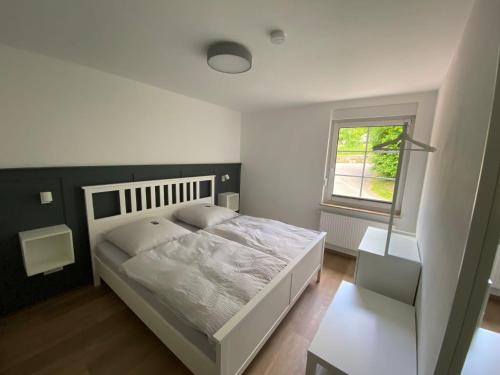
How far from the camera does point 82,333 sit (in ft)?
5.27

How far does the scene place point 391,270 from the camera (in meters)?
1.60

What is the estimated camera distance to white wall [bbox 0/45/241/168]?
1.62 m

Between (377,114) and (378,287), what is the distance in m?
2.16

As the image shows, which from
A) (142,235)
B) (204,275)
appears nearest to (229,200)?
(142,235)

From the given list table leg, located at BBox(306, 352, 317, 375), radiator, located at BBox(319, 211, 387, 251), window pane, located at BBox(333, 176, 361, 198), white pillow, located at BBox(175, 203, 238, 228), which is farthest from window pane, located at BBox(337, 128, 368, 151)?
table leg, located at BBox(306, 352, 317, 375)

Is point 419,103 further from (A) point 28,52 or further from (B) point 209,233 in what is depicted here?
(A) point 28,52

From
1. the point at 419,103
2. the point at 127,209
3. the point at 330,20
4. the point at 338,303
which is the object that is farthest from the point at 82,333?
the point at 419,103

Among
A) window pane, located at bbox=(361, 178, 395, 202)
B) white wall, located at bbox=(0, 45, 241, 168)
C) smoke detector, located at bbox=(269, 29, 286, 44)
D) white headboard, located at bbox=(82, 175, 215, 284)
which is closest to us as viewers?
smoke detector, located at bbox=(269, 29, 286, 44)

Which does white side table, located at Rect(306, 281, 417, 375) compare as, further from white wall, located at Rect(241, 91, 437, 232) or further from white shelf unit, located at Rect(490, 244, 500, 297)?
white wall, located at Rect(241, 91, 437, 232)

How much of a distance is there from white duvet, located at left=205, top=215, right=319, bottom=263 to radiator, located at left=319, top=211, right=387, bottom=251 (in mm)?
798

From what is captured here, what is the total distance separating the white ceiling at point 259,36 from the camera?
43.6 inches

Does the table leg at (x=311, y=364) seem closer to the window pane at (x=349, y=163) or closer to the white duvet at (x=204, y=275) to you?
the white duvet at (x=204, y=275)

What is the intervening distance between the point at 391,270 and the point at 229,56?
6.82ft

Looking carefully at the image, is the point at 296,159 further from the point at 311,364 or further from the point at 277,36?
the point at 311,364
